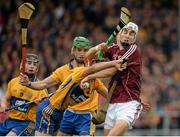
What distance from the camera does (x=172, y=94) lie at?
19.1m

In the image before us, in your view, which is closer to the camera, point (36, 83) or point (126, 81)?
point (126, 81)

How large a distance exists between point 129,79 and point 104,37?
31.8 feet

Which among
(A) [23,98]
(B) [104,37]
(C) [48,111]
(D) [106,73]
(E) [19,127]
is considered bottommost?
(E) [19,127]

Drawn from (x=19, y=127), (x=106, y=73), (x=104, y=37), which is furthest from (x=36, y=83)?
(x=104, y=37)

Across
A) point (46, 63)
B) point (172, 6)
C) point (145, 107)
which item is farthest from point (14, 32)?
point (145, 107)

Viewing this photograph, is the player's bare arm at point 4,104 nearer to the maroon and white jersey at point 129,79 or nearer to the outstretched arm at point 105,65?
the outstretched arm at point 105,65

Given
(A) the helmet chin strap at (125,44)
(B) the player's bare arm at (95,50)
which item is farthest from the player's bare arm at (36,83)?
(A) the helmet chin strap at (125,44)

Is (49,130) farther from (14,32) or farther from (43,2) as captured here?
(43,2)

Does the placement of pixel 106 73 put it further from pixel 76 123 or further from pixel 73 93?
pixel 76 123

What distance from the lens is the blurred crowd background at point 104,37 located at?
18.5m

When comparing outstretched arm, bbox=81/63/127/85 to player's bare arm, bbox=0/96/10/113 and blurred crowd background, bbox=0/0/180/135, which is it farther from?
blurred crowd background, bbox=0/0/180/135

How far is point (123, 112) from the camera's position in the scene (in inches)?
425

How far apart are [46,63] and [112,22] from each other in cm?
323

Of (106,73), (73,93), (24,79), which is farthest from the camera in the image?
(73,93)
